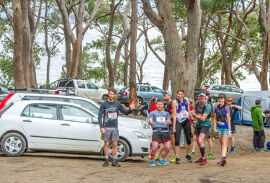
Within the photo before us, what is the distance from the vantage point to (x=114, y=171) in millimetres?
9086

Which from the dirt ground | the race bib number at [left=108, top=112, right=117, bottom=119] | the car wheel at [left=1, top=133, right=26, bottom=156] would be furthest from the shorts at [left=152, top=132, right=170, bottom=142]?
the car wheel at [left=1, top=133, right=26, bottom=156]

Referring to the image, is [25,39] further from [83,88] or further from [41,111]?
[41,111]

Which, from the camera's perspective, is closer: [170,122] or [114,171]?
[114,171]

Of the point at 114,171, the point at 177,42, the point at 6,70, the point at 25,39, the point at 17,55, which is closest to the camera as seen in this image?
the point at 114,171

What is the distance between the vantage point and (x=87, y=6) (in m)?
40.7

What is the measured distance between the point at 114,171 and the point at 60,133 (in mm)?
2171

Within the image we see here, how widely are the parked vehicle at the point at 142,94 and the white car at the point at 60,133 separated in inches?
686

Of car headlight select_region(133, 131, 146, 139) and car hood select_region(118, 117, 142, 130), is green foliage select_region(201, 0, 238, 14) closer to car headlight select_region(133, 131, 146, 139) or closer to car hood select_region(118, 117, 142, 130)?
car hood select_region(118, 117, 142, 130)

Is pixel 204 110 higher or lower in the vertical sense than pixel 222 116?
higher

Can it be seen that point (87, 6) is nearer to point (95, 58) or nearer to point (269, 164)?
point (95, 58)

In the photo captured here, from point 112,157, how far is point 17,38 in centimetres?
1107

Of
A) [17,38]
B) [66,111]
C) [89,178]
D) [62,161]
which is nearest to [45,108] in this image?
[66,111]

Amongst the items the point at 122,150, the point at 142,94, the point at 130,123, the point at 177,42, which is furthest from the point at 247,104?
the point at 122,150

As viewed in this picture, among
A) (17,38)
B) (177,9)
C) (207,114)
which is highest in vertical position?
(177,9)
